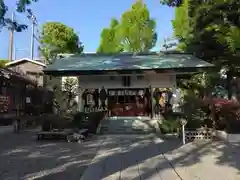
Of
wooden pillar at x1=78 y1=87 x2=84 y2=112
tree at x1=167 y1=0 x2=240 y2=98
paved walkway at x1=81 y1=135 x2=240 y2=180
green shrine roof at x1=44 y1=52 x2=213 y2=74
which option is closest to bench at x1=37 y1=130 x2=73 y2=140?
paved walkway at x1=81 y1=135 x2=240 y2=180

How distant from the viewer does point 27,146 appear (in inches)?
469

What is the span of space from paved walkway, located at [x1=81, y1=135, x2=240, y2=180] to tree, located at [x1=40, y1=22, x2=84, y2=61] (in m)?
33.4

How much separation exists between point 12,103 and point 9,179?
19.3 meters

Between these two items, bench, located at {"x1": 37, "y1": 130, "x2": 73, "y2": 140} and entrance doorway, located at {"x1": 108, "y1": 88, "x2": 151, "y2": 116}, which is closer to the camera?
bench, located at {"x1": 37, "y1": 130, "x2": 73, "y2": 140}

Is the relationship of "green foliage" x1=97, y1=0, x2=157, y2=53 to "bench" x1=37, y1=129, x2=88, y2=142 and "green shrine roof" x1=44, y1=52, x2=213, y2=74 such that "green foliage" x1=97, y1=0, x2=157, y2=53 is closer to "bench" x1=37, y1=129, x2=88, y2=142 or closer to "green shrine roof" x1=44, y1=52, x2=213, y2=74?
"green shrine roof" x1=44, y1=52, x2=213, y2=74

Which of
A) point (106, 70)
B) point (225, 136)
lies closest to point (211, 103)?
point (225, 136)

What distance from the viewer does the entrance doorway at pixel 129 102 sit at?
70.7 feet

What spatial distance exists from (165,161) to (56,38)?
3829 cm

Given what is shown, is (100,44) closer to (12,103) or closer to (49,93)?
(49,93)

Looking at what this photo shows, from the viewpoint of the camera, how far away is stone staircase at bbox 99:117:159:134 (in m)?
17.2

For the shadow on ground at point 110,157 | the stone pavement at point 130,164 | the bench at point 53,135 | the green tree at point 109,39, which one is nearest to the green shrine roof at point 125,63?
the bench at point 53,135

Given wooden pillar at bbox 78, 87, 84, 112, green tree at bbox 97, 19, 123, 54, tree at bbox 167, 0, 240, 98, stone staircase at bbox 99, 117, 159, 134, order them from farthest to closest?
green tree at bbox 97, 19, 123, 54 → wooden pillar at bbox 78, 87, 84, 112 → tree at bbox 167, 0, 240, 98 → stone staircase at bbox 99, 117, 159, 134

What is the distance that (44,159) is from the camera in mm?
9430

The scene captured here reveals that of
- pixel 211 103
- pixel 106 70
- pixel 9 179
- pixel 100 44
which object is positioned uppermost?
pixel 100 44
